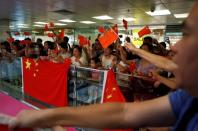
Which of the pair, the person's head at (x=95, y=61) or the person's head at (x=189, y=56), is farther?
the person's head at (x=95, y=61)

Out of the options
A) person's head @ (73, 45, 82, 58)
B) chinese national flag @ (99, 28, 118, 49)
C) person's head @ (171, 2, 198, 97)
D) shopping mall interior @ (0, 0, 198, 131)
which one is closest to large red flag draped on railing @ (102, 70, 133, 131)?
shopping mall interior @ (0, 0, 198, 131)

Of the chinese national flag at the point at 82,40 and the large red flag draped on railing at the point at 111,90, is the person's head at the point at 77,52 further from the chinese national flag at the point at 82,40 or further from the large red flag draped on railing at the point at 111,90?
the large red flag draped on railing at the point at 111,90

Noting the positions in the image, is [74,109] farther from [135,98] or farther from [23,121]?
[135,98]

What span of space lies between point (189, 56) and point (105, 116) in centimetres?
30

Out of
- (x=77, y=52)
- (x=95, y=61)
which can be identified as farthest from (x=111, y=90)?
(x=77, y=52)

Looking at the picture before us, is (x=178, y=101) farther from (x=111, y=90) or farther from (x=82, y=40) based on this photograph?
(x=82, y=40)

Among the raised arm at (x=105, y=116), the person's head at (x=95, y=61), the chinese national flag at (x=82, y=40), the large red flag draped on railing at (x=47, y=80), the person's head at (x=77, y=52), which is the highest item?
the chinese national flag at (x=82, y=40)

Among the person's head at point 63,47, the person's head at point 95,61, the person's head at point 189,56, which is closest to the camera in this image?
the person's head at point 189,56

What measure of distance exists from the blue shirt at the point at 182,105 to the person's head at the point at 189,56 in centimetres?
7

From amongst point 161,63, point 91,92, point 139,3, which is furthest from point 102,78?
point 139,3

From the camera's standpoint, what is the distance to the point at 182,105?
60 cm

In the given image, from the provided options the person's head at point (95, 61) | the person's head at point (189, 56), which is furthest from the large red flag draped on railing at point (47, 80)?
the person's head at point (189, 56)

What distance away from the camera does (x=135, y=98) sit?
3166 mm

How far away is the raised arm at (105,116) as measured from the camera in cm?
62
